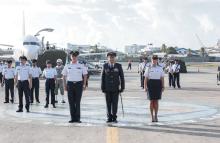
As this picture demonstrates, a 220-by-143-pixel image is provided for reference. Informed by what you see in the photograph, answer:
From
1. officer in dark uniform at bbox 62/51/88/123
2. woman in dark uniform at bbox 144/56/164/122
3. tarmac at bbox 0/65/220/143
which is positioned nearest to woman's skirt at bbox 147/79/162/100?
woman in dark uniform at bbox 144/56/164/122

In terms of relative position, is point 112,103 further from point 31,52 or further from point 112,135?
point 31,52

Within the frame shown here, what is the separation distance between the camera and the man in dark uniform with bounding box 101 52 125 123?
45.5 ft

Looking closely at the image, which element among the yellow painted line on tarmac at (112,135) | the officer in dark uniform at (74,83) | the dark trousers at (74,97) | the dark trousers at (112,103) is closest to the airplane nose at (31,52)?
the officer in dark uniform at (74,83)

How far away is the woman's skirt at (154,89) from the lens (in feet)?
46.0

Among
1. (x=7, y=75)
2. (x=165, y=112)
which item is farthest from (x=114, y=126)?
(x=7, y=75)

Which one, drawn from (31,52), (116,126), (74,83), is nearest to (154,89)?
(116,126)

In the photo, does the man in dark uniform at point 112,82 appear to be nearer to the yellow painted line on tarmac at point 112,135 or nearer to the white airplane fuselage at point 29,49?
the yellow painted line on tarmac at point 112,135

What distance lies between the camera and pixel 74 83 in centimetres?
1430

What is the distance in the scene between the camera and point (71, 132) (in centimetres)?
1234

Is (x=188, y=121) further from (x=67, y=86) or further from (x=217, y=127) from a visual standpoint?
(x=67, y=86)

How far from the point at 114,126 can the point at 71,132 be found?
1380mm

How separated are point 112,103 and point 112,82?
580 millimetres

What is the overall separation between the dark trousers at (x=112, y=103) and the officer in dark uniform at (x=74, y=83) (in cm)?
82

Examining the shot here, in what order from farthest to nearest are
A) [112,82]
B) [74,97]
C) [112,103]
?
[74,97], [112,103], [112,82]
